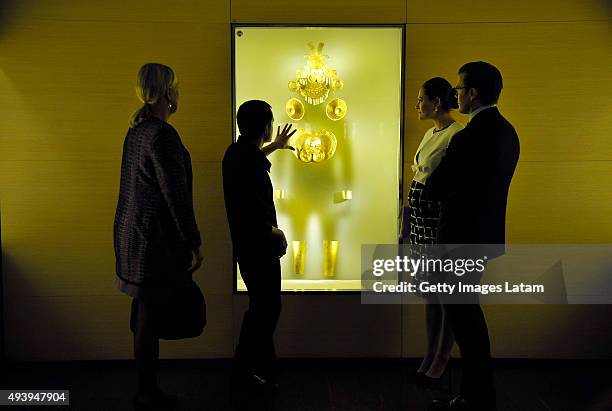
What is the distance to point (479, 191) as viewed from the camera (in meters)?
2.53

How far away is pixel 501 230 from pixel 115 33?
2191mm

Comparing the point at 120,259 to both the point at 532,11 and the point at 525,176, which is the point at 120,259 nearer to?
the point at 525,176

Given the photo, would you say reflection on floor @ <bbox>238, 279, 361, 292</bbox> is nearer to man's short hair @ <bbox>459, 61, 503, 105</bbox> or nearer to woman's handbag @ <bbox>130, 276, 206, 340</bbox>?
woman's handbag @ <bbox>130, 276, 206, 340</bbox>

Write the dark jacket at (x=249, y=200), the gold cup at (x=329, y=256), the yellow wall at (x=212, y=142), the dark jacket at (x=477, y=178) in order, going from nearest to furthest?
the dark jacket at (x=477, y=178), the dark jacket at (x=249, y=200), the yellow wall at (x=212, y=142), the gold cup at (x=329, y=256)

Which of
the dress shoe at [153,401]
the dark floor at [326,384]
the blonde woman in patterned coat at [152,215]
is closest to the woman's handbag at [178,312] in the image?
the blonde woman in patterned coat at [152,215]

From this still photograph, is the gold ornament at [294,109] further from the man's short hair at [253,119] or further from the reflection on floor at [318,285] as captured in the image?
the reflection on floor at [318,285]

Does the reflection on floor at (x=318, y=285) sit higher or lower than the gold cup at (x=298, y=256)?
lower

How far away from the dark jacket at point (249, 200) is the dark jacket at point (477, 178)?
0.75 meters

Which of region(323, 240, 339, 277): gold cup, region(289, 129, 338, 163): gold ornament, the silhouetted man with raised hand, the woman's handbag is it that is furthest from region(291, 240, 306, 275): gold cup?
the woman's handbag

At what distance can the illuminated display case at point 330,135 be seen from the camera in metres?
3.31

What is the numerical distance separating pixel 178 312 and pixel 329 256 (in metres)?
1.19

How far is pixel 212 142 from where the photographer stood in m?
3.27

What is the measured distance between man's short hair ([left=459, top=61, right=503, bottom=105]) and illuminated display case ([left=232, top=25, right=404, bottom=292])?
27.2 inches

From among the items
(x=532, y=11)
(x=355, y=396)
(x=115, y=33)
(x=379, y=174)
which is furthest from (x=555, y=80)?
(x=115, y=33)
